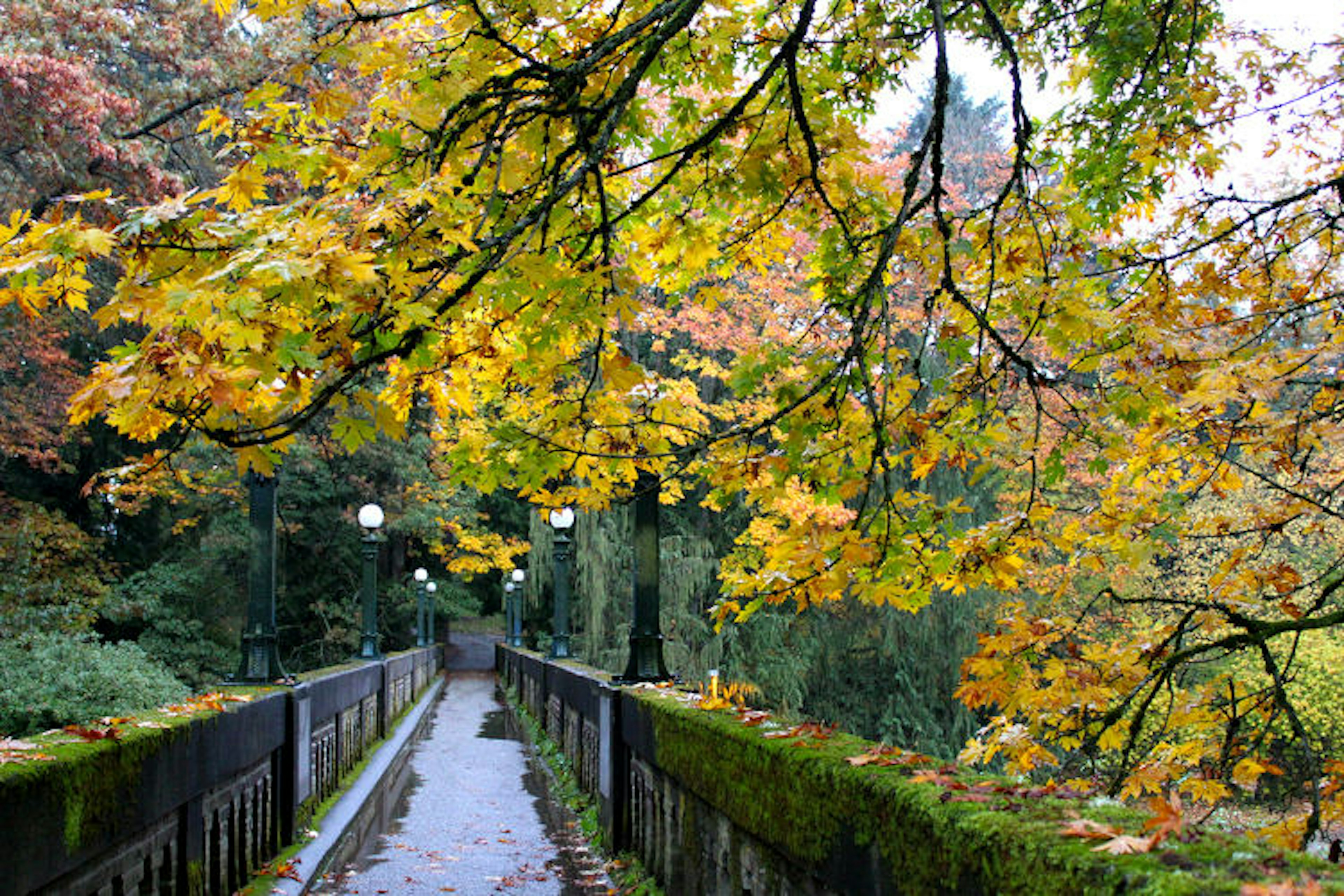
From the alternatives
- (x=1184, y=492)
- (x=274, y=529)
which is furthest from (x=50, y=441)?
(x=1184, y=492)

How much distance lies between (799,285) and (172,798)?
3.65 metres

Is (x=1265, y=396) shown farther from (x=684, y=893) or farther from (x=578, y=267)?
(x=684, y=893)

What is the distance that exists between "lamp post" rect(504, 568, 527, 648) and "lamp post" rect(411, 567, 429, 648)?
92.4 inches

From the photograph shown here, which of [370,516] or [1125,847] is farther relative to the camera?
[370,516]

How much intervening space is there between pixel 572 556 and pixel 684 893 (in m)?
20.3

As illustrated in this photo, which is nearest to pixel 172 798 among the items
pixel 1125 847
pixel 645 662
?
pixel 1125 847

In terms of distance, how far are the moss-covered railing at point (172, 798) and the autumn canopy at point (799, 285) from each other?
1.10 m

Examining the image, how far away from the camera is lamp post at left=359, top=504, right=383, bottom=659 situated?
16.7 metres

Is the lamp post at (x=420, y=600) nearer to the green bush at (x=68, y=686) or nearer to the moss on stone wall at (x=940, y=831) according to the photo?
the green bush at (x=68, y=686)

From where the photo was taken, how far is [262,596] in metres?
8.66

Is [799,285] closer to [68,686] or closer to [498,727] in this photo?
[68,686]

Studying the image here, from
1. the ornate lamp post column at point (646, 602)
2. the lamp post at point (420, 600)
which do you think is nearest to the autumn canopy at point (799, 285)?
the ornate lamp post column at point (646, 602)

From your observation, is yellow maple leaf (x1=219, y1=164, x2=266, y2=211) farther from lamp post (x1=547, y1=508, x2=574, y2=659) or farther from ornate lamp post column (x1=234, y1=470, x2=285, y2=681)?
lamp post (x1=547, y1=508, x2=574, y2=659)

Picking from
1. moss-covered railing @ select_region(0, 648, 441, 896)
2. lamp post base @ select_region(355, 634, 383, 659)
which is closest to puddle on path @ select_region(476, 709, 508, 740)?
lamp post base @ select_region(355, 634, 383, 659)
